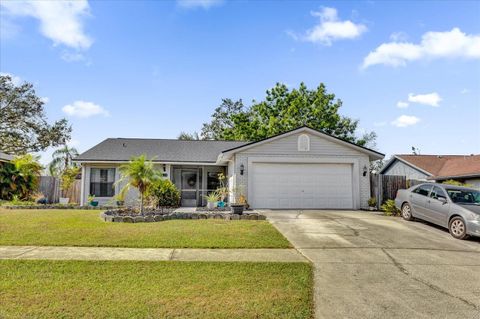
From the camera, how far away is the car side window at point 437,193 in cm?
1032

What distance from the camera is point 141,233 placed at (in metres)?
8.72

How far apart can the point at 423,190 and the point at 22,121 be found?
31.3 m

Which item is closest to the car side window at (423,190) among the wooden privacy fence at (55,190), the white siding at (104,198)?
the white siding at (104,198)

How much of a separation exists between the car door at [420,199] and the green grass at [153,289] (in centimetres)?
715

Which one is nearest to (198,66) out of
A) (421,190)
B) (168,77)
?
(168,77)

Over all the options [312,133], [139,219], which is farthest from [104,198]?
[312,133]

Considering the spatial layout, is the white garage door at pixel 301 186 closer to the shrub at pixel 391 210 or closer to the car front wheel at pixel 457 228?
the shrub at pixel 391 210

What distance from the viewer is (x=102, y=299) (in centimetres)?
422

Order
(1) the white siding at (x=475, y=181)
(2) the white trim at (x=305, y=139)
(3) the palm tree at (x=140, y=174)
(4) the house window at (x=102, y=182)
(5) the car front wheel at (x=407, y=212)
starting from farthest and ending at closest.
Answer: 1. (1) the white siding at (x=475, y=181)
2. (4) the house window at (x=102, y=182)
3. (2) the white trim at (x=305, y=139)
4. (3) the palm tree at (x=140, y=174)
5. (5) the car front wheel at (x=407, y=212)

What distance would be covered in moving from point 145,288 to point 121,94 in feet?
55.4

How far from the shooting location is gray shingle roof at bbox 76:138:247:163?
18469 millimetres

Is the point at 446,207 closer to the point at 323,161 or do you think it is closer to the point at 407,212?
the point at 407,212

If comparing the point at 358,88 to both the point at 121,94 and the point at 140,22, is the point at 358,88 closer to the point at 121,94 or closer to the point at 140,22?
the point at 140,22

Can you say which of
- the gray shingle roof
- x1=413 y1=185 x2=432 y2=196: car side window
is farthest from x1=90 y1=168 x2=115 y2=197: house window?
x1=413 y1=185 x2=432 y2=196: car side window
